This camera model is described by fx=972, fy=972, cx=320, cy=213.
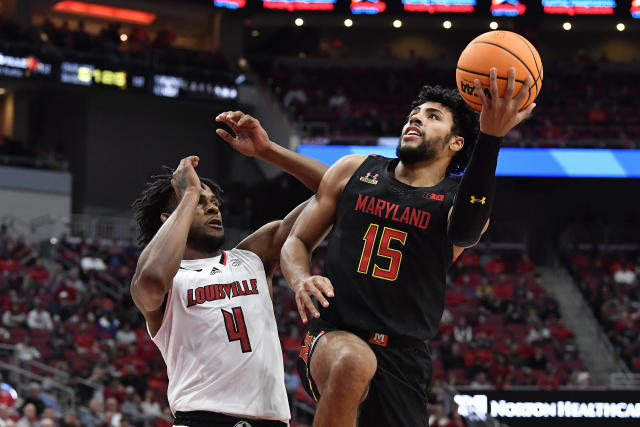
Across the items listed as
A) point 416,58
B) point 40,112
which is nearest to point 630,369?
point 416,58

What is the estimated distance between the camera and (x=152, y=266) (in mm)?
5117

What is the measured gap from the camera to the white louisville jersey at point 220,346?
5.30 m

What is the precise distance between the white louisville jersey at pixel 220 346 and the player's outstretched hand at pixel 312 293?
0.91m

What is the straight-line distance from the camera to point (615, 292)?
75.5 ft

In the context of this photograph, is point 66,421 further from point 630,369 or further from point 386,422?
point 630,369

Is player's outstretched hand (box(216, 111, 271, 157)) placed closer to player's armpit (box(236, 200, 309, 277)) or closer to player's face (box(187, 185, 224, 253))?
player's face (box(187, 185, 224, 253))

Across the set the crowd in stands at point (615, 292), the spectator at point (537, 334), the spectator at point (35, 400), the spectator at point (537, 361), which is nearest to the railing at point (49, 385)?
the spectator at point (35, 400)

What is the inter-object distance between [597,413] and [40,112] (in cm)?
1999

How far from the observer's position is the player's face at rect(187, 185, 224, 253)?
5.61 meters

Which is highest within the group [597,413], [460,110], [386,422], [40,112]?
[40,112]

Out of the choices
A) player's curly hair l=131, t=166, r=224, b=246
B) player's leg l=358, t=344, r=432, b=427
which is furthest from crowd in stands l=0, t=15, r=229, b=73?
player's leg l=358, t=344, r=432, b=427

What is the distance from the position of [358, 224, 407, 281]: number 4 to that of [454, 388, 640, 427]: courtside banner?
966cm

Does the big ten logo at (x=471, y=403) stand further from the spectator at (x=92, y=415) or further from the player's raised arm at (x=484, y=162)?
the player's raised arm at (x=484, y=162)

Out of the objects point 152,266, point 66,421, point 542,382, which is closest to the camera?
point 152,266
